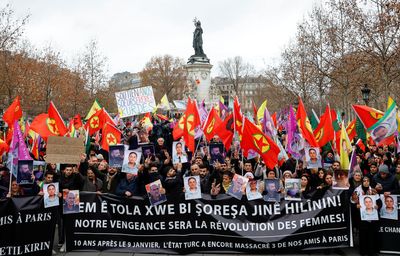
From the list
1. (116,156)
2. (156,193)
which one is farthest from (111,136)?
(156,193)

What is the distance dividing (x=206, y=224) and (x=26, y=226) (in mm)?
3046

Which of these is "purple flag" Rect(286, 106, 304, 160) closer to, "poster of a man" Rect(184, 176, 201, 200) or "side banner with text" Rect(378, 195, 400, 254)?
"side banner with text" Rect(378, 195, 400, 254)

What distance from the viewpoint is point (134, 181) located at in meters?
8.28

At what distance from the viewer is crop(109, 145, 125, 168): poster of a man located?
338 inches

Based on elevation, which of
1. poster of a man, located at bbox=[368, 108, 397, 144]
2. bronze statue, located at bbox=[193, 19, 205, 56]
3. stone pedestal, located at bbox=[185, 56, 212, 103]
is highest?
bronze statue, located at bbox=[193, 19, 205, 56]

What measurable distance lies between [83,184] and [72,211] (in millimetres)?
570

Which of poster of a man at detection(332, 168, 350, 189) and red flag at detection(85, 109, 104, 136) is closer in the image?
poster of a man at detection(332, 168, 350, 189)

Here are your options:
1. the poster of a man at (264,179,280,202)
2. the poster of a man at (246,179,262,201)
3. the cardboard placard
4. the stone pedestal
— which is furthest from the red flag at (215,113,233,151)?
the stone pedestal

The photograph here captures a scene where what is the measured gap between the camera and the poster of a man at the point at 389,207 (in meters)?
7.60

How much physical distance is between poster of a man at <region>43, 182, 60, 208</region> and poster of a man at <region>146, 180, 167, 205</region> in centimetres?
156

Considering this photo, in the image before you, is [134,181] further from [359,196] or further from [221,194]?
[359,196]

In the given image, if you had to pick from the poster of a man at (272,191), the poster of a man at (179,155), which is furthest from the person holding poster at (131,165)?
the poster of a man at (272,191)

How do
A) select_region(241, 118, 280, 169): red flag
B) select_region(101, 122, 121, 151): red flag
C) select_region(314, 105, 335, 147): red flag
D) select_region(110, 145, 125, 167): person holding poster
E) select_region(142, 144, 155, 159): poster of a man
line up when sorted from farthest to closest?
select_region(101, 122, 121, 151): red flag, select_region(142, 144, 155, 159): poster of a man, select_region(314, 105, 335, 147): red flag, select_region(241, 118, 280, 169): red flag, select_region(110, 145, 125, 167): person holding poster

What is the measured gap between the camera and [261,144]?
8.80 meters
